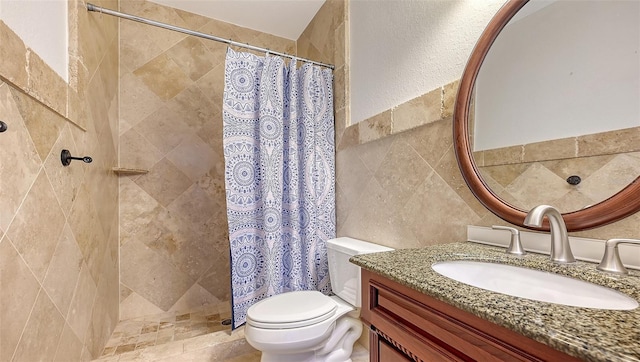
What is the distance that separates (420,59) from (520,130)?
22.5 inches

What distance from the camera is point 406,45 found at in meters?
1.32

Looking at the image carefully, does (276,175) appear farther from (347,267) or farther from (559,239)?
(559,239)

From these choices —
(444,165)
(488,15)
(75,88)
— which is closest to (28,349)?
(75,88)

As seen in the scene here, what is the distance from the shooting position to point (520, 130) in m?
0.88

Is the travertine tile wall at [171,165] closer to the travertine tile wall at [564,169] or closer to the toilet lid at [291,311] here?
the toilet lid at [291,311]

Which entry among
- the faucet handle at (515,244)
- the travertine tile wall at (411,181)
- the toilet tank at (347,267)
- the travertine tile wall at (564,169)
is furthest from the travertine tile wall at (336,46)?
the faucet handle at (515,244)

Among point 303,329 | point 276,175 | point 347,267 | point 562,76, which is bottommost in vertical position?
point 303,329

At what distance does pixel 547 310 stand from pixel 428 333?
9.0 inches

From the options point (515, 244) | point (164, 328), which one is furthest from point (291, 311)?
point (164, 328)

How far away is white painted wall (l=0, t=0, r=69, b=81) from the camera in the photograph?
2.72 ft

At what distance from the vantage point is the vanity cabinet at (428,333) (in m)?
0.42

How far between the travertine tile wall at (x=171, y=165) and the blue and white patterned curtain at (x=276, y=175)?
2.73ft

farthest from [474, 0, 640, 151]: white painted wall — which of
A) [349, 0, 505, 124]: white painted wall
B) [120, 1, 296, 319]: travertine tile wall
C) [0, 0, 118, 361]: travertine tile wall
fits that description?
[120, 1, 296, 319]: travertine tile wall

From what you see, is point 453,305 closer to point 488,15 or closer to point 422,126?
point 422,126
